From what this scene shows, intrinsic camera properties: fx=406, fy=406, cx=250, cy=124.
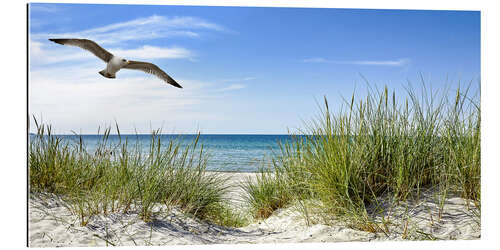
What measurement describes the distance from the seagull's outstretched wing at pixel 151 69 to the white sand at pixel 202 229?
110cm

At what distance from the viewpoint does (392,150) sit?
9.53 feet

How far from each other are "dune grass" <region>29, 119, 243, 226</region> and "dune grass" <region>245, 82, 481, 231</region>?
0.74 meters

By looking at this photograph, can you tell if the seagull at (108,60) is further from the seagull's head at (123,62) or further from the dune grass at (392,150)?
the dune grass at (392,150)

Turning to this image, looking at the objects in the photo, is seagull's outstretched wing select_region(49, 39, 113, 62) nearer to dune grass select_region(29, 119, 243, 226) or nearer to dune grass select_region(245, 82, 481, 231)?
dune grass select_region(29, 119, 243, 226)

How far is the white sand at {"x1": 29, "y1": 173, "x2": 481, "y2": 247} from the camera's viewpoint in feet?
8.26

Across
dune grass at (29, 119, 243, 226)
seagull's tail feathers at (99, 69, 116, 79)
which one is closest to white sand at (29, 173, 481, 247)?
dune grass at (29, 119, 243, 226)

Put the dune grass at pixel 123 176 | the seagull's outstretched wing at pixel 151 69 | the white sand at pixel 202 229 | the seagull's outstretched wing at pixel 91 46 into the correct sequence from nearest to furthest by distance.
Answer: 1. the white sand at pixel 202 229
2. the dune grass at pixel 123 176
3. the seagull's outstretched wing at pixel 91 46
4. the seagull's outstretched wing at pixel 151 69

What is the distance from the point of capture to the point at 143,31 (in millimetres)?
3102

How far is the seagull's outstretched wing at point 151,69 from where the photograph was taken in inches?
123

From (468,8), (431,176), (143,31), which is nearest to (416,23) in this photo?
(468,8)

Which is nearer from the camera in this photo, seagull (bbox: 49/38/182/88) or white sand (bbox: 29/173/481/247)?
white sand (bbox: 29/173/481/247)

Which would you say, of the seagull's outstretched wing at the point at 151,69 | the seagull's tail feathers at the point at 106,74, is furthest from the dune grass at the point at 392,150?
the seagull's tail feathers at the point at 106,74

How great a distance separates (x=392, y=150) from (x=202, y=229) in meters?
1.46

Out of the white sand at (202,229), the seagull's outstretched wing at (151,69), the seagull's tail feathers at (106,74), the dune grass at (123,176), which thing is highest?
the seagull's outstretched wing at (151,69)
